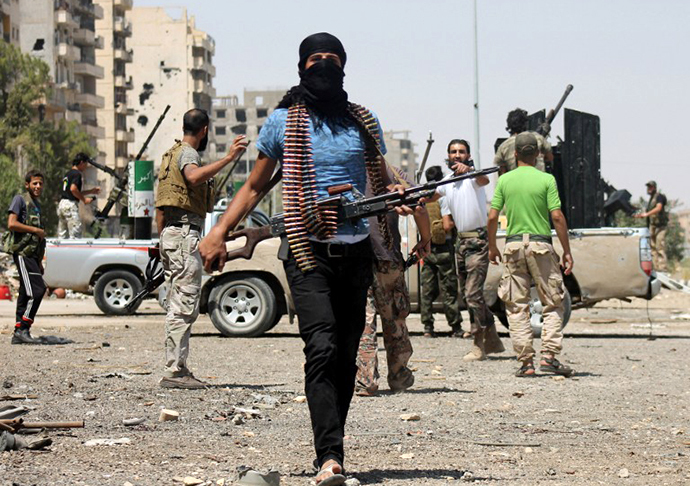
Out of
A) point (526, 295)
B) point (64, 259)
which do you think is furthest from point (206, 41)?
point (526, 295)

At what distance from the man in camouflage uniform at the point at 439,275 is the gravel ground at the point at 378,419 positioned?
150 centimetres

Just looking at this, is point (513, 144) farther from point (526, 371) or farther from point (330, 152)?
point (330, 152)

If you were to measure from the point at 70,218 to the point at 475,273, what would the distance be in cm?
1240

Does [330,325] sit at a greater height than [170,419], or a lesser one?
greater

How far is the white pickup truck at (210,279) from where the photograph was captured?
17.6 m

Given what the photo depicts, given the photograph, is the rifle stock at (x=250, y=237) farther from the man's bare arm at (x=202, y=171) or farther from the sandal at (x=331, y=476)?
the sandal at (x=331, y=476)

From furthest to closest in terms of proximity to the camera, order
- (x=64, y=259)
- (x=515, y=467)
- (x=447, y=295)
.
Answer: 1. (x=64, y=259)
2. (x=447, y=295)
3. (x=515, y=467)

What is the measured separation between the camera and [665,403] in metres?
10.1

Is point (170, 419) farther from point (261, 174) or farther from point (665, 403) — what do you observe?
point (665, 403)

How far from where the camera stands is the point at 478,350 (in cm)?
1391

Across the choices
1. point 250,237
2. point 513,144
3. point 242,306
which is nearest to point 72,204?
point 242,306

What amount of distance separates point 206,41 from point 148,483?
14853cm

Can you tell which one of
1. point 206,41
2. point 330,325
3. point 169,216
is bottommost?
point 330,325

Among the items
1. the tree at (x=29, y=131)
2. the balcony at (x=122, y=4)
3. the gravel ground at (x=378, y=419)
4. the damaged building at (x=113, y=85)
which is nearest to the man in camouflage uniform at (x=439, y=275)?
the gravel ground at (x=378, y=419)
